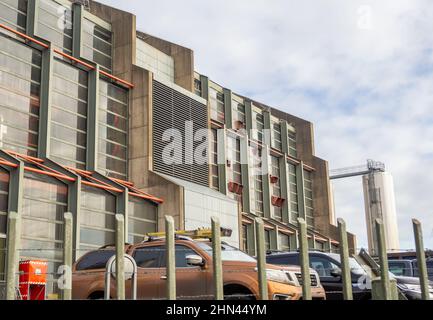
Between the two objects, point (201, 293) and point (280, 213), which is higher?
point (280, 213)

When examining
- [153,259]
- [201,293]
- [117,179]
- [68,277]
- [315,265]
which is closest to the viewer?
[68,277]

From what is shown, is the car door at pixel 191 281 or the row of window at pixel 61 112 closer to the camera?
the car door at pixel 191 281

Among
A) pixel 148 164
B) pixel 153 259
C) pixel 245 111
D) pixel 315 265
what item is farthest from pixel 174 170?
pixel 153 259

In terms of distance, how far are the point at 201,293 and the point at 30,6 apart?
26.2 meters

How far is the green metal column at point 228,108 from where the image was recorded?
50.9 metres

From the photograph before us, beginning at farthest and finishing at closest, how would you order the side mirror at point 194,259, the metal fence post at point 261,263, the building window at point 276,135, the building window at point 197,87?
the building window at point 276,135 < the building window at point 197,87 < the side mirror at point 194,259 < the metal fence post at point 261,263

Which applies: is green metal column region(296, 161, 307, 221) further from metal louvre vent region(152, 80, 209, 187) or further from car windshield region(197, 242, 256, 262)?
car windshield region(197, 242, 256, 262)

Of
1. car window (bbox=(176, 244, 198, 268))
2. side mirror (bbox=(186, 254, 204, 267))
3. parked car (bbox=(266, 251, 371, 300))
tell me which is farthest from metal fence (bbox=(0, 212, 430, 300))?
parked car (bbox=(266, 251, 371, 300))

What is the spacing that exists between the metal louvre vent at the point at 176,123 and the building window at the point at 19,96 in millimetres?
7998

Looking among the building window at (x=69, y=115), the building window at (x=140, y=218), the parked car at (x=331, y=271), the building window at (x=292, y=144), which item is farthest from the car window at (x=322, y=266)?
the building window at (x=292, y=144)

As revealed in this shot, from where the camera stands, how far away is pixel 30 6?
33156mm

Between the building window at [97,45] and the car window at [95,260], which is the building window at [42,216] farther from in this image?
the car window at [95,260]
